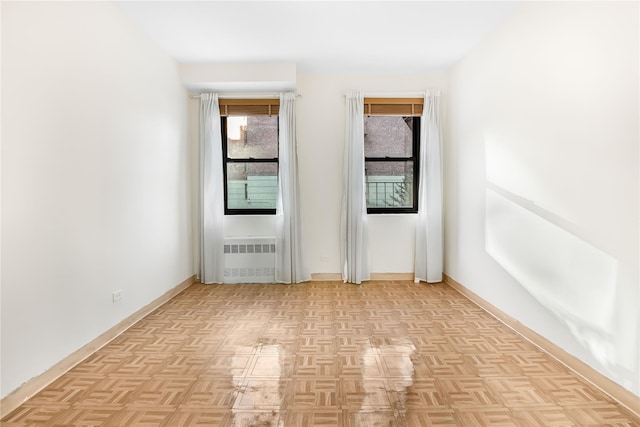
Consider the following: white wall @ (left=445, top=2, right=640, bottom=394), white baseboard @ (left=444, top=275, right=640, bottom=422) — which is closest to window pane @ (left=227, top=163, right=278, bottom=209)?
white wall @ (left=445, top=2, right=640, bottom=394)

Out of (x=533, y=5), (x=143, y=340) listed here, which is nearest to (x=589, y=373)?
(x=533, y=5)

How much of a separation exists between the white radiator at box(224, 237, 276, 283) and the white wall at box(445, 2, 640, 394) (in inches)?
97.1

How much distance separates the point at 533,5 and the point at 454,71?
1.73 meters

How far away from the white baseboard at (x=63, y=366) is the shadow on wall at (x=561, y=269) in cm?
322

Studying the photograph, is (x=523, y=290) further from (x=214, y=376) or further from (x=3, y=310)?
(x=3, y=310)

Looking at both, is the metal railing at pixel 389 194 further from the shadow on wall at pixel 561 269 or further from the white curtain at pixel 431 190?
the shadow on wall at pixel 561 269

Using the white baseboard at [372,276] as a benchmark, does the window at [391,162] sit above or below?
above

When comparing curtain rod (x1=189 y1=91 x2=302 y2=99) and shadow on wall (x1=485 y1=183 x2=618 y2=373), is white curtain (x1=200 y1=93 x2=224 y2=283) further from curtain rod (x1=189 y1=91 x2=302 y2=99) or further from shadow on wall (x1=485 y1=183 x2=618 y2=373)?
shadow on wall (x1=485 y1=183 x2=618 y2=373)

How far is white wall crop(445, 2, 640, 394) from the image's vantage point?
2.08m

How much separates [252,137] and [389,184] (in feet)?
6.28

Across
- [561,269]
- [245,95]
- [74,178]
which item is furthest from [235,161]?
[561,269]

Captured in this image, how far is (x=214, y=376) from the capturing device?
7.89ft

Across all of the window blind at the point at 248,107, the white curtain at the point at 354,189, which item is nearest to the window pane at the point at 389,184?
the white curtain at the point at 354,189

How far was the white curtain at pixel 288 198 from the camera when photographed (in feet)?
15.9
